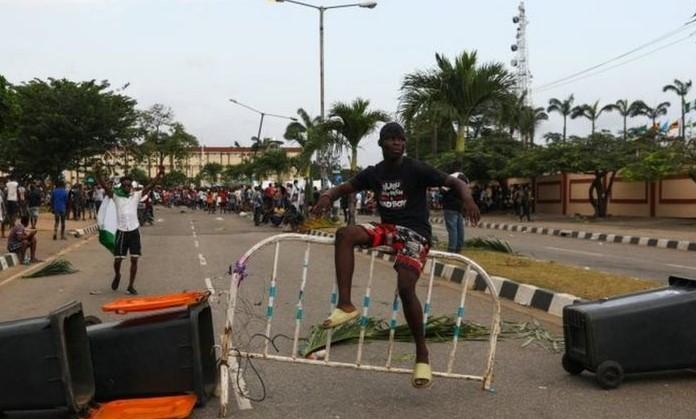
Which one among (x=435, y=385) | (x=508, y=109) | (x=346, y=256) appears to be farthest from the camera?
(x=508, y=109)

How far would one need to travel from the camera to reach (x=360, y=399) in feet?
16.9

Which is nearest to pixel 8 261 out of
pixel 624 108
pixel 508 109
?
pixel 508 109

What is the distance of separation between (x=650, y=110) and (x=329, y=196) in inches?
3136

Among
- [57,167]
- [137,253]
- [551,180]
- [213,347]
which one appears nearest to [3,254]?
[137,253]

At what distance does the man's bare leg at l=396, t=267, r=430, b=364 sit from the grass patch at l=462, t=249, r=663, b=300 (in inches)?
167

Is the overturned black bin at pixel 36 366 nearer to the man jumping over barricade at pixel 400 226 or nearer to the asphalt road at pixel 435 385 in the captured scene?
the asphalt road at pixel 435 385

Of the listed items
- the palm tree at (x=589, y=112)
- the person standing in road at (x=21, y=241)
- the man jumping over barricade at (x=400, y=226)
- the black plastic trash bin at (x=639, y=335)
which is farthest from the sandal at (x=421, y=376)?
the palm tree at (x=589, y=112)

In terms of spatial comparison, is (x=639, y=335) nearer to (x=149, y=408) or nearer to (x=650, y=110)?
(x=149, y=408)

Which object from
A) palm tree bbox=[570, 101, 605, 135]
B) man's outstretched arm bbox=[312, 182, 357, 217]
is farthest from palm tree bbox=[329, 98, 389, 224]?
palm tree bbox=[570, 101, 605, 135]

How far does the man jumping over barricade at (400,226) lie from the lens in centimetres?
496

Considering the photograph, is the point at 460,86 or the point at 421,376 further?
the point at 460,86

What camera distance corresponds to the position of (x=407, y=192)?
514 centimetres

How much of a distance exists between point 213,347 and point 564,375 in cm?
269

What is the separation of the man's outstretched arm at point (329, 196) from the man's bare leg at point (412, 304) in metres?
0.73
